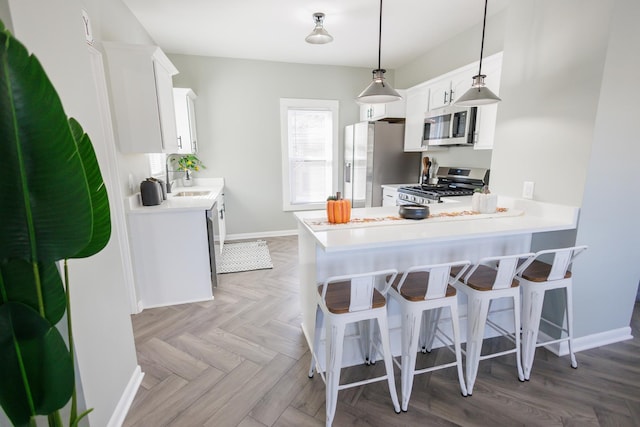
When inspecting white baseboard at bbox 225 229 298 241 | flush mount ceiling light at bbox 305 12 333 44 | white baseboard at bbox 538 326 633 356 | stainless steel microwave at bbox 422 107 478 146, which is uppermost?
flush mount ceiling light at bbox 305 12 333 44

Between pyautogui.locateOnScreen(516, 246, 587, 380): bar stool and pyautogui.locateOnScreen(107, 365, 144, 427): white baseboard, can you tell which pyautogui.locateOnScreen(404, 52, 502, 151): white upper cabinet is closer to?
pyautogui.locateOnScreen(516, 246, 587, 380): bar stool

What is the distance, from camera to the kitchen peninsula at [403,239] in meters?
1.76

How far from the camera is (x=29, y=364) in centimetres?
77

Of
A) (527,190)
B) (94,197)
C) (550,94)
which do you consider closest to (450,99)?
(550,94)

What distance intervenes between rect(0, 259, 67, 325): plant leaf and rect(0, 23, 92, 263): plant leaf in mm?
52

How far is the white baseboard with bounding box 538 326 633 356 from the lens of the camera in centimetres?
218

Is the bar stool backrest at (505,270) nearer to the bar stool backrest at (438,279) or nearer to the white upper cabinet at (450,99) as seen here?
the bar stool backrest at (438,279)

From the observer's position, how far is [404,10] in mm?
3055

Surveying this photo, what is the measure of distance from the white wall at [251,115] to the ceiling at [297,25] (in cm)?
23

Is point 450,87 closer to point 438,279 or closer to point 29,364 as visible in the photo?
point 438,279

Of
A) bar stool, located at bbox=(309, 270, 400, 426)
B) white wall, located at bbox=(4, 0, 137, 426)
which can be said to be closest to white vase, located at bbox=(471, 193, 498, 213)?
bar stool, located at bbox=(309, 270, 400, 426)

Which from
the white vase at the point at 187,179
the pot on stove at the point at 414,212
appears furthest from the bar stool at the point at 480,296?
the white vase at the point at 187,179

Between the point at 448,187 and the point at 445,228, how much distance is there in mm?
2116

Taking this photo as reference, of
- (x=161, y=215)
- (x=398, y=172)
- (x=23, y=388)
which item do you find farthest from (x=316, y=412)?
(x=398, y=172)
